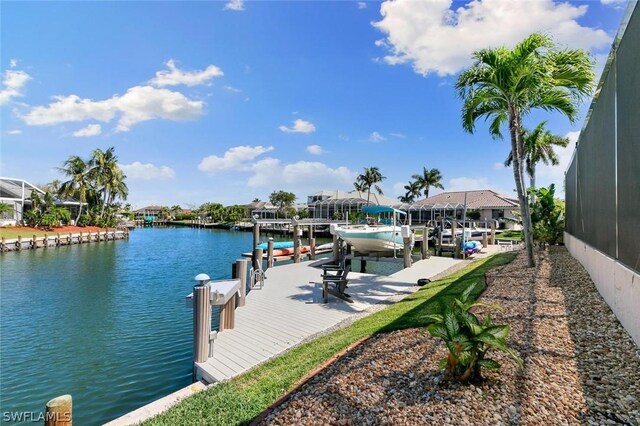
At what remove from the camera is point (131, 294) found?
15.7 meters

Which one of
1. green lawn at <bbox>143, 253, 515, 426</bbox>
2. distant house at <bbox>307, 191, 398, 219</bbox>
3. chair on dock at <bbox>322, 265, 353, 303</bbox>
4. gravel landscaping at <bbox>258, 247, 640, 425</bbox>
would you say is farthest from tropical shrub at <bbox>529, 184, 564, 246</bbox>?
distant house at <bbox>307, 191, 398, 219</bbox>

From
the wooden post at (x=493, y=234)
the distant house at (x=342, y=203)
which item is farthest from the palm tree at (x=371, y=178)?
the wooden post at (x=493, y=234)

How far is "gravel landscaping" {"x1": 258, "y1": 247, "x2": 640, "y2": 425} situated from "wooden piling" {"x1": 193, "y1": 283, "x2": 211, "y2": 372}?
2743 millimetres

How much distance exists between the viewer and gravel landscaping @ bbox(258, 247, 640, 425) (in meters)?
3.16

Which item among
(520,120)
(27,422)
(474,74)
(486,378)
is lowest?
(27,422)

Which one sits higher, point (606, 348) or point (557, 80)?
point (557, 80)

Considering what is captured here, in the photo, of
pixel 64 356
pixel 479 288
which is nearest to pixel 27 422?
pixel 64 356

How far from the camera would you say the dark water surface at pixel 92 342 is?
271 inches

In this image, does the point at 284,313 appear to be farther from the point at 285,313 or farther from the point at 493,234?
the point at 493,234

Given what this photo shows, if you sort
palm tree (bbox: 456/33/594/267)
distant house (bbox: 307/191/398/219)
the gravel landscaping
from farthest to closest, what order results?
distant house (bbox: 307/191/398/219) < palm tree (bbox: 456/33/594/267) < the gravel landscaping

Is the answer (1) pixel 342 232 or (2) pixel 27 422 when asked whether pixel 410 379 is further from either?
(1) pixel 342 232

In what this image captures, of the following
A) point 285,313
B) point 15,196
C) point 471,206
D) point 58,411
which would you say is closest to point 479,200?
point 471,206

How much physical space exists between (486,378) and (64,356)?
31.4 feet

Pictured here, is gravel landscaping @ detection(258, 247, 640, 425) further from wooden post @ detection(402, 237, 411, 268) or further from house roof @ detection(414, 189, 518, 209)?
house roof @ detection(414, 189, 518, 209)
